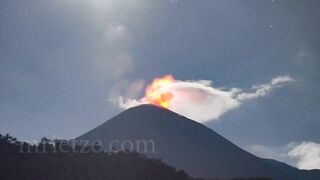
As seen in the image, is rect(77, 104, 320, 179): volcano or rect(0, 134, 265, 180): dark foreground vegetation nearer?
rect(0, 134, 265, 180): dark foreground vegetation

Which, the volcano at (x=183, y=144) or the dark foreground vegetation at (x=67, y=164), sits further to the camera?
the volcano at (x=183, y=144)

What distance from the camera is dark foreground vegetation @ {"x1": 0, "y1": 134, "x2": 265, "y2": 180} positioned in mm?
53031

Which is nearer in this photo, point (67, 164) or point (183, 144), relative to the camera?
point (67, 164)

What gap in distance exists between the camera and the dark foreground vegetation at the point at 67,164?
5303cm

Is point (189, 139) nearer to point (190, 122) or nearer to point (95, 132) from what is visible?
point (190, 122)

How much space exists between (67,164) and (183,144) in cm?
11771

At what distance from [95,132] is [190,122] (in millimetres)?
47827

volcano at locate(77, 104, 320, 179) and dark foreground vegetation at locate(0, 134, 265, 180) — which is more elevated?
volcano at locate(77, 104, 320, 179)

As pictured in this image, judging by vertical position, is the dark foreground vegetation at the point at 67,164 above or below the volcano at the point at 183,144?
below

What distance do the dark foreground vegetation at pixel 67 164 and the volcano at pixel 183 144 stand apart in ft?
248

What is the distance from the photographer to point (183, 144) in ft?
564

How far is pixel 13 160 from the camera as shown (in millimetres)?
53750

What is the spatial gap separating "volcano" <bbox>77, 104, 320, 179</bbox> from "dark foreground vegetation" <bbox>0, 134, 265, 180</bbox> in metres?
75.7

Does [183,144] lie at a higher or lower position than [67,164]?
higher
